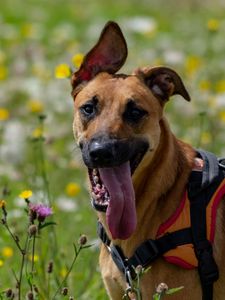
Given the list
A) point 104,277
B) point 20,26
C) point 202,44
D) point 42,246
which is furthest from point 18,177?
point 20,26

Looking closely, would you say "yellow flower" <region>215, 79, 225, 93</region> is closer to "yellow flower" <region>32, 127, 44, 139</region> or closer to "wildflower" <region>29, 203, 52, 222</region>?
"yellow flower" <region>32, 127, 44, 139</region>

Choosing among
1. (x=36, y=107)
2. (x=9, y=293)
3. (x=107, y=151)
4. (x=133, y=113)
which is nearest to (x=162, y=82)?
(x=133, y=113)

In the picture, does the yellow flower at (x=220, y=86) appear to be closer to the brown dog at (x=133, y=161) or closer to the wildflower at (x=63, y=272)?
the wildflower at (x=63, y=272)

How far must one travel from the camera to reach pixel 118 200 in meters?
4.77

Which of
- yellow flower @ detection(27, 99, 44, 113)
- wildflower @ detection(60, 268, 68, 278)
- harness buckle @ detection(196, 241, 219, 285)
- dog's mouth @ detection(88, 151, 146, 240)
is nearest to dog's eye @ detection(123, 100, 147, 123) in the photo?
dog's mouth @ detection(88, 151, 146, 240)

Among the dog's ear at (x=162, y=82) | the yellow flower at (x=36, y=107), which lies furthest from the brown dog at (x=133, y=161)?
the yellow flower at (x=36, y=107)

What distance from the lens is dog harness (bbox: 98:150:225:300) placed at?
4789 mm

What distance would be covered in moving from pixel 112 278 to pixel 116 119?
2.80 ft

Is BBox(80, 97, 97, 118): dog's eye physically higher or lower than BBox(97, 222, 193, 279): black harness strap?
higher

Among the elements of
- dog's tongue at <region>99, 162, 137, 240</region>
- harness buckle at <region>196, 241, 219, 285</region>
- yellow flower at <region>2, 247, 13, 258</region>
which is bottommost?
harness buckle at <region>196, 241, 219, 285</region>

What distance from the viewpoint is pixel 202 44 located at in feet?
41.0

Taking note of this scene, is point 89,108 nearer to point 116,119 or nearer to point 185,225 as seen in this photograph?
point 116,119

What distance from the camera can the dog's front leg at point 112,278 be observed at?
16.6 ft

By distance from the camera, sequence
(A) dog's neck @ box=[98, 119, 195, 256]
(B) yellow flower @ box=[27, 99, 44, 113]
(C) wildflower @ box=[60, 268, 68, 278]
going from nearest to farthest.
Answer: (A) dog's neck @ box=[98, 119, 195, 256] → (C) wildflower @ box=[60, 268, 68, 278] → (B) yellow flower @ box=[27, 99, 44, 113]
